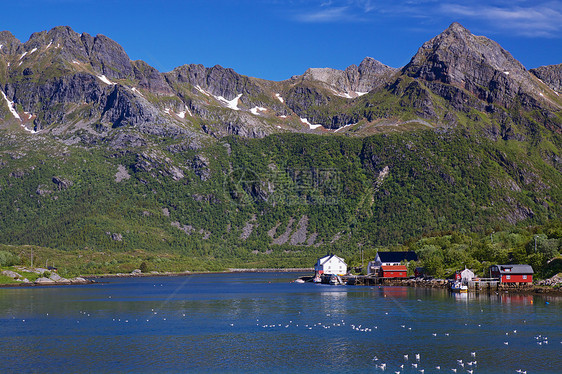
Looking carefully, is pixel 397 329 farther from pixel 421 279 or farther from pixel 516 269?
pixel 421 279

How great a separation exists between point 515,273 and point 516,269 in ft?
2.98

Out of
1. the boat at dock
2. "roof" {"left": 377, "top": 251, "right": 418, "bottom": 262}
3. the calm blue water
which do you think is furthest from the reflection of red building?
the calm blue water

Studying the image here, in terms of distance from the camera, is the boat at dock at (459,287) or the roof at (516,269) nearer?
the boat at dock at (459,287)

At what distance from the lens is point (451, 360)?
58188 mm

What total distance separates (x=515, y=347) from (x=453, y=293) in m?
67.7

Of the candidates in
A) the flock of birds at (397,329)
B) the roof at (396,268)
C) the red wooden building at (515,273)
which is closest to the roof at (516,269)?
the red wooden building at (515,273)

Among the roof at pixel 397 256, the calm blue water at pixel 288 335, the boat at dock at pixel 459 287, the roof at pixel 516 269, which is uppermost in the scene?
the roof at pixel 397 256

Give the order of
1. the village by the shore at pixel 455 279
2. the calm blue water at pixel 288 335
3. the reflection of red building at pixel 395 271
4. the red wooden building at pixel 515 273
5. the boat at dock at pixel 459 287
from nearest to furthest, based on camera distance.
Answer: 1. the calm blue water at pixel 288 335
2. the village by the shore at pixel 455 279
3. the boat at dock at pixel 459 287
4. the red wooden building at pixel 515 273
5. the reflection of red building at pixel 395 271

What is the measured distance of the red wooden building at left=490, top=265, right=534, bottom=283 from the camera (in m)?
130

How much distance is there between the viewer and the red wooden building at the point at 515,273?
130 m

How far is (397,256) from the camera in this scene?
184375mm

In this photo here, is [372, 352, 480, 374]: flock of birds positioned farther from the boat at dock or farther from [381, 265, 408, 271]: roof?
[381, 265, 408, 271]: roof

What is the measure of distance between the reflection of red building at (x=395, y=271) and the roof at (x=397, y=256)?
302 inches

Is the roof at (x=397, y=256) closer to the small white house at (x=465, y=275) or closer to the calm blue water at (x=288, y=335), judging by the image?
the small white house at (x=465, y=275)
